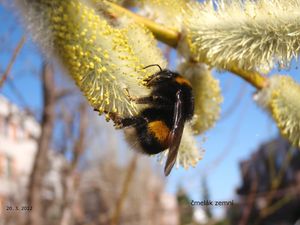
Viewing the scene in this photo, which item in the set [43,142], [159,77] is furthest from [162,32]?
[43,142]

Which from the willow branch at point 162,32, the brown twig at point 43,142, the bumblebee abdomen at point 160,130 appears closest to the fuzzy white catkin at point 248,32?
the willow branch at point 162,32

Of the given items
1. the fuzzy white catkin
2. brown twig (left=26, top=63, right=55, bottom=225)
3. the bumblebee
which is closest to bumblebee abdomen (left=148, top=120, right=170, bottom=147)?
the bumblebee

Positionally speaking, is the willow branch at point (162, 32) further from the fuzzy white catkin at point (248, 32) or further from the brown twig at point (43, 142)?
the brown twig at point (43, 142)

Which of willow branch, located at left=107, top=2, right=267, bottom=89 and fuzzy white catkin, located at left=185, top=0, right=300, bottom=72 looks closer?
fuzzy white catkin, located at left=185, top=0, right=300, bottom=72

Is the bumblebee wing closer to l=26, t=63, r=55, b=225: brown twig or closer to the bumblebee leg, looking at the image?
the bumblebee leg

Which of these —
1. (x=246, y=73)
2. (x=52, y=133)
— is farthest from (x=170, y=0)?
(x=52, y=133)

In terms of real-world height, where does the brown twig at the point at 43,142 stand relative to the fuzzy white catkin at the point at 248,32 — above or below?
below

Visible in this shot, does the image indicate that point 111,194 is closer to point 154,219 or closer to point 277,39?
point 154,219
